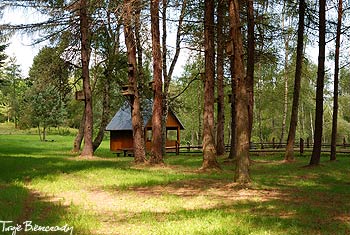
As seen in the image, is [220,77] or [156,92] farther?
[220,77]

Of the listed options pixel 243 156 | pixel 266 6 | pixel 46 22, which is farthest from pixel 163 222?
pixel 46 22

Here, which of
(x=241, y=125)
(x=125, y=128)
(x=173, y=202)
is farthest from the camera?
(x=125, y=128)

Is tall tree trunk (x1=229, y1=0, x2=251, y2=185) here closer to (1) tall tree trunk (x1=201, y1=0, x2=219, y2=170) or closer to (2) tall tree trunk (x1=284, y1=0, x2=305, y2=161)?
(1) tall tree trunk (x1=201, y1=0, x2=219, y2=170)

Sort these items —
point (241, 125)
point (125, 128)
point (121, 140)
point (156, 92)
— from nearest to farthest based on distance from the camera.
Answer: point (241, 125)
point (156, 92)
point (125, 128)
point (121, 140)

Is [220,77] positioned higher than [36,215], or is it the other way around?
[220,77]

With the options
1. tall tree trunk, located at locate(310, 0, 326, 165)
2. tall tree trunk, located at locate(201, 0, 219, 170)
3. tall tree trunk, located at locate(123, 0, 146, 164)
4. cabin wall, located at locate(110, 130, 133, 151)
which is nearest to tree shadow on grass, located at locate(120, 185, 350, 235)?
tall tree trunk, located at locate(201, 0, 219, 170)

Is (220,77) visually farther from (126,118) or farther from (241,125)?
(241,125)

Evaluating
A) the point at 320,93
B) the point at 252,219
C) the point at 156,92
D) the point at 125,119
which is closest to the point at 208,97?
the point at 156,92

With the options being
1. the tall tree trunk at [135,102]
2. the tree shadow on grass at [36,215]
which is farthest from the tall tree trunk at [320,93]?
the tree shadow on grass at [36,215]

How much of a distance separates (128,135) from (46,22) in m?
13.6

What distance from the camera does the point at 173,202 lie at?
29.6 feet

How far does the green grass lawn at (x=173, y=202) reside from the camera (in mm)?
6707

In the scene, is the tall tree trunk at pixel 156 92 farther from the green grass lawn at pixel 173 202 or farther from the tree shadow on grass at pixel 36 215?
the tree shadow on grass at pixel 36 215

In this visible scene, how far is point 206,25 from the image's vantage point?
14953mm
